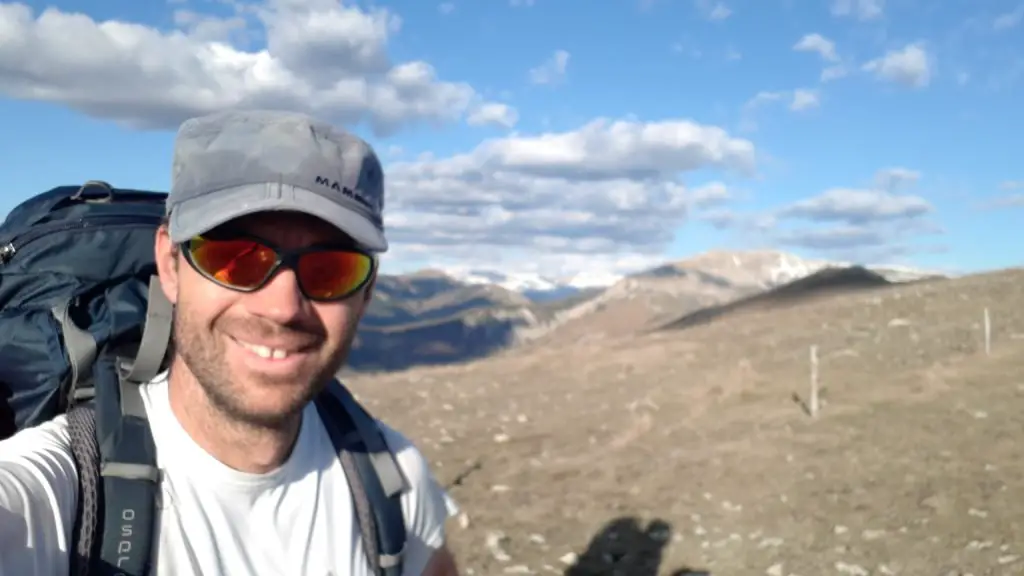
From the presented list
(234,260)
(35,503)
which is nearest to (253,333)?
(234,260)

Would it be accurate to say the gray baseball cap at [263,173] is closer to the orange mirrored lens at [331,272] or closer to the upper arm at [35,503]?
the orange mirrored lens at [331,272]

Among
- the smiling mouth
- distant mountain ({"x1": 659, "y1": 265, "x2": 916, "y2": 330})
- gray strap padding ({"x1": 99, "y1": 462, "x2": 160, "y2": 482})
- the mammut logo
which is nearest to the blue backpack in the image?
gray strap padding ({"x1": 99, "y1": 462, "x2": 160, "y2": 482})

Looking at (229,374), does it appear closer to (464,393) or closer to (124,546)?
(124,546)

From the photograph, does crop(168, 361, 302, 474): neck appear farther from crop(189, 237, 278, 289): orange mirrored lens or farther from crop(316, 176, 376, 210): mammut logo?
crop(316, 176, 376, 210): mammut logo

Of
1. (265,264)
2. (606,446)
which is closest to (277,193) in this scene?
(265,264)

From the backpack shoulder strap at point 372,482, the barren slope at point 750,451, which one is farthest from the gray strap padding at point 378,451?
the barren slope at point 750,451

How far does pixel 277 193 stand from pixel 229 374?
0.55 metres

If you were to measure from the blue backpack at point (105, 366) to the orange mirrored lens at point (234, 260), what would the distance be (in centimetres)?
30

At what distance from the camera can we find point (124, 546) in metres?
2.15

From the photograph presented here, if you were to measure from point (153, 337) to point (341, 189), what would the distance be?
728 mm

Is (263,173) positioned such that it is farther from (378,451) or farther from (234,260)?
(378,451)

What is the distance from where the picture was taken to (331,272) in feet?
8.54

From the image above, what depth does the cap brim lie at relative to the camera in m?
2.41

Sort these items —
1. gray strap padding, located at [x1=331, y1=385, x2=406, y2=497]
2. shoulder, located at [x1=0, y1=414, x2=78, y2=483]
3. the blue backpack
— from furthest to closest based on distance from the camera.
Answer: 1. gray strap padding, located at [x1=331, y1=385, x2=406, y2=497]
2. the blue backpack
3. shoulder, located at [x1=0, y1=414, x2=78, y2=483]
